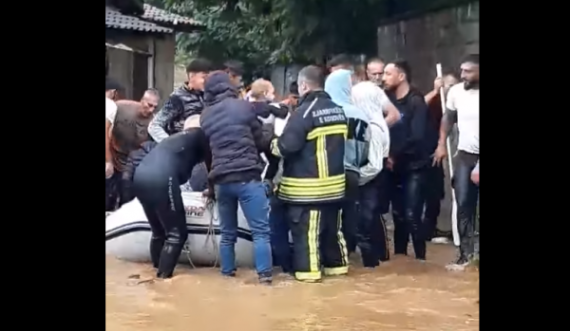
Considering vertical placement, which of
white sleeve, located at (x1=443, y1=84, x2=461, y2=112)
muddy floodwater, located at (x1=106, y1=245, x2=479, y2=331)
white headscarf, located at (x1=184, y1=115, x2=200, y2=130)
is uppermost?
white sleeve, located at (x1=443, y1=84, x2=461, y2=112)

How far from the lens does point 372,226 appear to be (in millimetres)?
6582

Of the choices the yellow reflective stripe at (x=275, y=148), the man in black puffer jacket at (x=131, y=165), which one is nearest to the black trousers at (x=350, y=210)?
the yellow reflective stripe at (x=275, y=148)

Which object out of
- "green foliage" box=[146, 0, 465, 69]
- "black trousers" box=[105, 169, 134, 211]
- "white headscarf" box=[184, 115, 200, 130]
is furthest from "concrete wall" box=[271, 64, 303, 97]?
"black trousers" box=[105, 169, 134, 211]

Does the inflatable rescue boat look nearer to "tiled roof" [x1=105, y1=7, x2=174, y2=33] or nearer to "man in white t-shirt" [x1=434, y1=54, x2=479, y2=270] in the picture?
"tiled roof" [x1=105, y1=7, x2=174, y2=33]

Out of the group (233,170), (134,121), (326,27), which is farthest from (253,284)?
(326,27)

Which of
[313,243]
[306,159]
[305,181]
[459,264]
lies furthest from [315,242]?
[459,264]

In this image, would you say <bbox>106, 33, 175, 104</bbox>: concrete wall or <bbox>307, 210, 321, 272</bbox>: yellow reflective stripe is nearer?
<bbox>106, 33, 175, 104</bbox>: concrete wall

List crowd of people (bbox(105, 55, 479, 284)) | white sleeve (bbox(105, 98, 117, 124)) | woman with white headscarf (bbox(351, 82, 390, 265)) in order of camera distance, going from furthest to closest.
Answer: woman with white headscarf (bbox(351, 82, 390, 265)), crowd of people (bbox(105, 55, 479, 284)), white sleeve (bbox(105, 98, 117, 124))

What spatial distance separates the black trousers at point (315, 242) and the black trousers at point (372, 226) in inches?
7.1

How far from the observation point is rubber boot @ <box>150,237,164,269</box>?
625cm

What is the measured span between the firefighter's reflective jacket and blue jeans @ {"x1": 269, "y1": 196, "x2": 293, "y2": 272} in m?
0.07
